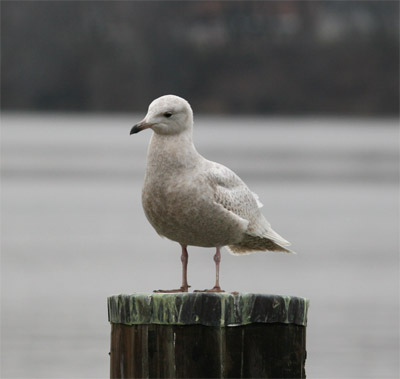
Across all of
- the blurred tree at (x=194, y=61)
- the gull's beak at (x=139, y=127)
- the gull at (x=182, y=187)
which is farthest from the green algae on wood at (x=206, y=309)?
the blurred tree at (x=194, y=61)

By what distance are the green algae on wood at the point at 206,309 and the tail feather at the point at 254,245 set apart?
1.37 m

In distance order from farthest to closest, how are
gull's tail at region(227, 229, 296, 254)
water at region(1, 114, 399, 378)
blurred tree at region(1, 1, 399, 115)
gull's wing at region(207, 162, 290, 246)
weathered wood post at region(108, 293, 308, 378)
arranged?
1. blurred tree at region(1, 1, 399, 115)
2. water at region(1, 114, 399, 378)
3. gull's tail at region(227, 229, 296, 254)
4. gull's wing at region(207, 162, 290, 246)
5. weathered wood post at region(108, 293, 308, 378)

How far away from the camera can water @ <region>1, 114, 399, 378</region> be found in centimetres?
1736

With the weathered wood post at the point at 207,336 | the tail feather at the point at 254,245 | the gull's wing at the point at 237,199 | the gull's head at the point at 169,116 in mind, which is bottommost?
the weathered wood post at the point at 207,336

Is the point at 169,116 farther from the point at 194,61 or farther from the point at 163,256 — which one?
the point at 194,61

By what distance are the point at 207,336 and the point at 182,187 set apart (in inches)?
47.2

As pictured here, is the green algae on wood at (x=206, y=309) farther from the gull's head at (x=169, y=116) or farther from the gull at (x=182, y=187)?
the gull's head at (x=169, y=116)

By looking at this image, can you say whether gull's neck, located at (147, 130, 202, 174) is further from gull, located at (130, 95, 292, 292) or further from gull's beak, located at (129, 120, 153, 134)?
gull's beak, located at (129, 120, 153, 134)

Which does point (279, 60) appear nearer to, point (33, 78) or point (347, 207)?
point (33, 78)

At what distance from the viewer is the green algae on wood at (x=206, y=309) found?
21.8 feet

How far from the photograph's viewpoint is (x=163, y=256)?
103 ft

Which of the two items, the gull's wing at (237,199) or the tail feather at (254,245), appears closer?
the gull's wing at (237,199)

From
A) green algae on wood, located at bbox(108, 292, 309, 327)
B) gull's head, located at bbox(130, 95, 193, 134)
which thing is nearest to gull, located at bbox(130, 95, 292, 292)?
gull's head, located at bbox(130, 95, 193, 134)

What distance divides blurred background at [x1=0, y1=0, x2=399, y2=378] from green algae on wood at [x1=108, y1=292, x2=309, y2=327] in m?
→ 8.54
